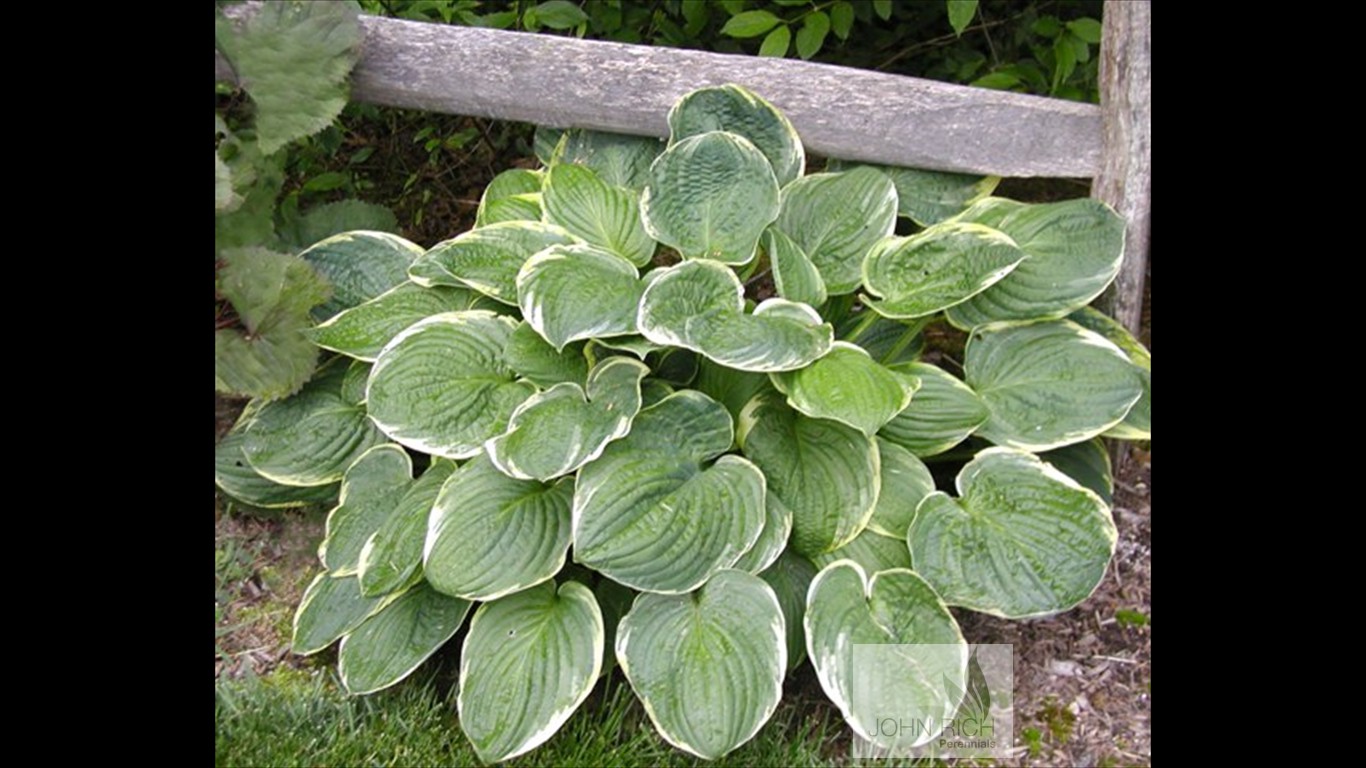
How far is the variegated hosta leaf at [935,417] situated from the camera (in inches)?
82.7

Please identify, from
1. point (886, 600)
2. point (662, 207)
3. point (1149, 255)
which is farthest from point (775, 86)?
point (886, 600)

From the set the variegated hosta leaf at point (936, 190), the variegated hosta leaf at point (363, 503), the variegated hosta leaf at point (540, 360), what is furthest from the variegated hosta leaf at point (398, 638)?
the variegated hosta leaf at point (936, 190)

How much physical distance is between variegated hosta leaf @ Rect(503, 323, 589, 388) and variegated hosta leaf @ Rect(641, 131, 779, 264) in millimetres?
291

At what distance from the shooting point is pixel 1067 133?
7.81 ft

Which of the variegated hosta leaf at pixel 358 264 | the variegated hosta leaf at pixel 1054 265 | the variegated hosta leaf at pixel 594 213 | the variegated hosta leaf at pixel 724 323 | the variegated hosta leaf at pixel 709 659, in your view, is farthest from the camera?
the variegated hosta leaf at pixel 358 264

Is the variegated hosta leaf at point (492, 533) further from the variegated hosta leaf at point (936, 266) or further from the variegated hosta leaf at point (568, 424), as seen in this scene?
the variegated hosta leaf at point (936, 266)

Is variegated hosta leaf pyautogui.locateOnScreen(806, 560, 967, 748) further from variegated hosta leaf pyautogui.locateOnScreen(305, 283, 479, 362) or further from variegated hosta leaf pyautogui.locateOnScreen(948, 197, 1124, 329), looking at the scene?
variegated hosta leaf pyautogui.locateOnScreen(305, 283, 479, 362)

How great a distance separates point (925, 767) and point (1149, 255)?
1.23 m

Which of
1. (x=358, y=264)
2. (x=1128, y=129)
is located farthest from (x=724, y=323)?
(x=1128, y=129)

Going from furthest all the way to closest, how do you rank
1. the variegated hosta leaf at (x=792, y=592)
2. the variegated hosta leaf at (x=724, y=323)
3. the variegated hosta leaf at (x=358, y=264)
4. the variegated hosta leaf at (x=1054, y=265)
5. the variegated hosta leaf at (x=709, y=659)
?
the variegated hosta leaf at (x=358, y=264) → the variegated hosta leaf at (x=1054, y=265) → the variegated hosta leaf at (x=792, y=592) → the variegated hosta leaf at (x=724, y=323) → the variegated hosta leaf at (x=709, y=659)

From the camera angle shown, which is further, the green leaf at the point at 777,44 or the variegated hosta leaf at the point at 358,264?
the green leaf at the point at 777,44

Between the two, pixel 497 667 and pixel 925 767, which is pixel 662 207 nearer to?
pixel 497 667

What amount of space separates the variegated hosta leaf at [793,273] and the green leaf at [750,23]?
621 mm

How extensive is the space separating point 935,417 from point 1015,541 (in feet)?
0.89
